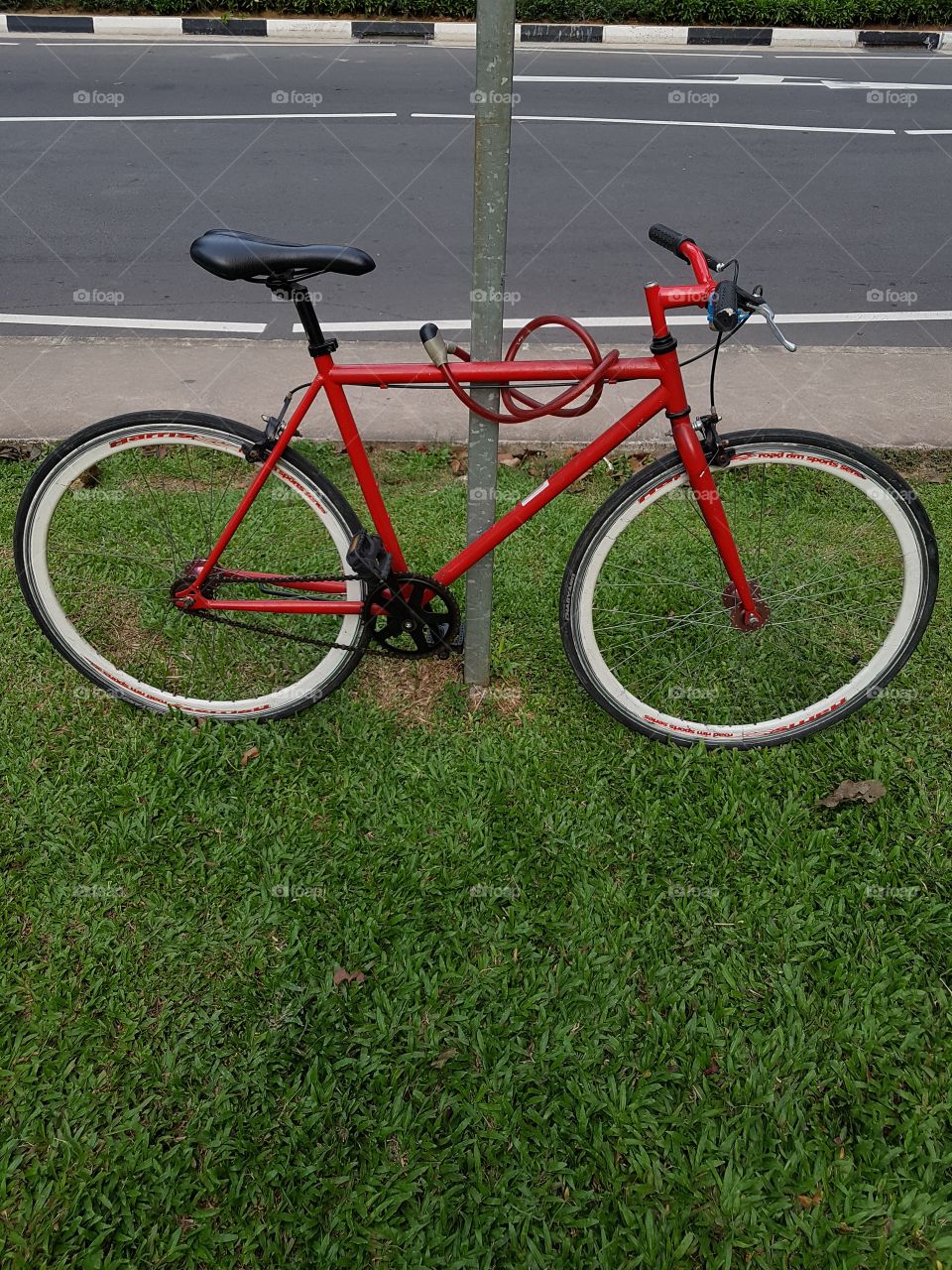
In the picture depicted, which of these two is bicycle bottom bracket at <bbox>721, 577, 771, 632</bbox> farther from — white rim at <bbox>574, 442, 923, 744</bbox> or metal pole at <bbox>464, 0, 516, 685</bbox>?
metal pole at <bbox>464, 0, 516, 685</bbox>

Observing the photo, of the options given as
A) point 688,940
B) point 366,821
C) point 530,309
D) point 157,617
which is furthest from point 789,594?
point 530,309

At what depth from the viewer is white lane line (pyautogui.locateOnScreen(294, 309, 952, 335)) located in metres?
Result: 5.82

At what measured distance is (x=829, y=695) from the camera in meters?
3.17

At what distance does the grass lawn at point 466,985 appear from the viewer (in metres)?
1.96

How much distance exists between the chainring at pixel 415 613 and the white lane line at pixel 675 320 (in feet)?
10.8

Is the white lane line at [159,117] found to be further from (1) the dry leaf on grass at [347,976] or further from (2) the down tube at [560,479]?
(1) the dry leaf on grass at [347,976]

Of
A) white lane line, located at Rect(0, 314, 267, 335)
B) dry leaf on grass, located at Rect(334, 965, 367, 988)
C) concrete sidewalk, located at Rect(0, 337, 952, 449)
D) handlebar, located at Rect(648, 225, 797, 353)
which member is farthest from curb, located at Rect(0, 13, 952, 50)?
dry leaf on grass, located at Rect(334, 965, 367, 988)

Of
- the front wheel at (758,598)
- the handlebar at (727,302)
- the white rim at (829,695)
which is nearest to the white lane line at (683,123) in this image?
the front wheel at (758,598)

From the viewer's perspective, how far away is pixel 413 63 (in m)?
12.5

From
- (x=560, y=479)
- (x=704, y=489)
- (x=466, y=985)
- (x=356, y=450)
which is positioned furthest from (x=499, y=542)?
(x=466, y=985)

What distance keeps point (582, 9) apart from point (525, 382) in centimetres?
1485

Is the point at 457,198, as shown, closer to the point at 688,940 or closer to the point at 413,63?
the point at 413,63

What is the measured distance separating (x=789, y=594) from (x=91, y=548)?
8.86 feet

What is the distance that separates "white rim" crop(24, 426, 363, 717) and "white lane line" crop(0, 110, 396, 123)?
8790 mm
